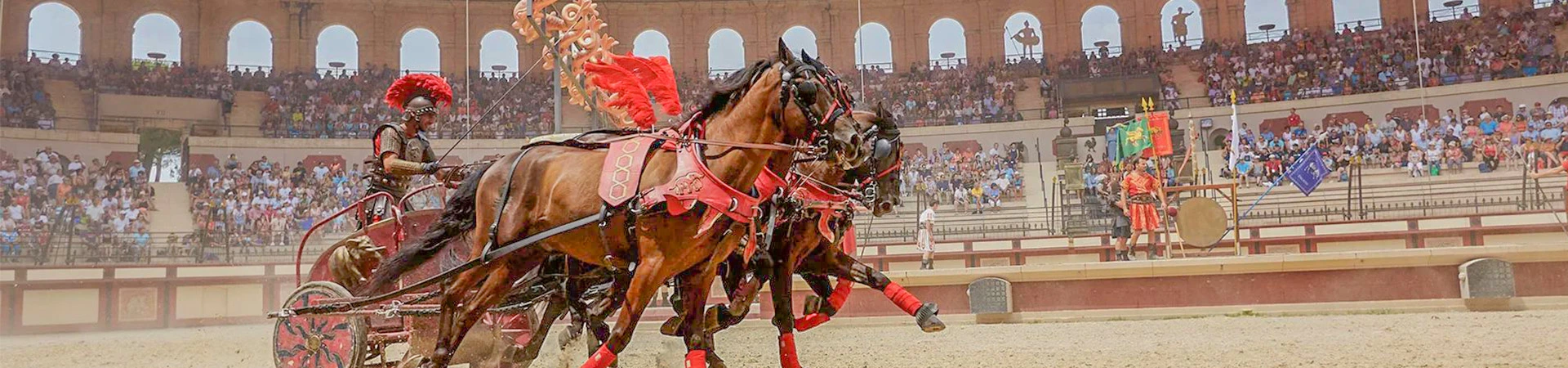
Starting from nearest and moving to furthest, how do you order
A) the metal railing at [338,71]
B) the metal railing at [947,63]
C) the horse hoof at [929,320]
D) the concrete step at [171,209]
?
1. the horse hoof at [929,320]
2. the concrete step at [171,209]
3. the metal railing at [338,71]
4. the metal railing at [947,63]

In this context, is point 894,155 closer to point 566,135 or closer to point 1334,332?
point 566,135

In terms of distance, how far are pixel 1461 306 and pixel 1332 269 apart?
4.07 ft

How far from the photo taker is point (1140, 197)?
1352cm

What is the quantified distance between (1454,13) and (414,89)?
26068mm

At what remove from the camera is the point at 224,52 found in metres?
23.4

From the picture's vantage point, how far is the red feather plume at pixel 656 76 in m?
5.98

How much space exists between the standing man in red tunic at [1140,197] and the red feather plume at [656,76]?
9.05m

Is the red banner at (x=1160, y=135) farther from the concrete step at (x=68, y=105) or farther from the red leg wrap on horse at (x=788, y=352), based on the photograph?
the concrete step at (x=68, y=105)

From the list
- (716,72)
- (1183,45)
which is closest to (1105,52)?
(1183,45)

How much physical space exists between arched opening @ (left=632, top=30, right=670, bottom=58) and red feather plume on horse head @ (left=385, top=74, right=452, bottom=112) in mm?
20826

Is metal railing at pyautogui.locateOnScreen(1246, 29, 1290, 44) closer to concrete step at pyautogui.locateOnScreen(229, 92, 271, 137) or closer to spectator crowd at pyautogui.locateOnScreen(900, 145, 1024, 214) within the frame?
spectator crowd at pyautogui.locateOnScreen(900, 145, 1024, 214)

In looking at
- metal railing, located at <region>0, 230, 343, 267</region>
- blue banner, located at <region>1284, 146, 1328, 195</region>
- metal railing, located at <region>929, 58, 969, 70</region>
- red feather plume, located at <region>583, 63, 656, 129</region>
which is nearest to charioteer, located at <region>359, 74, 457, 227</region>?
red feather plume, located at <region>583, 63, 656, 129</region>

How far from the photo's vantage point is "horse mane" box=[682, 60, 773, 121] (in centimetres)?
475

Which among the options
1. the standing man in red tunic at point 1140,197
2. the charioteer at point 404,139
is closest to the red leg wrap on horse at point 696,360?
the charioteer at point 404,139
